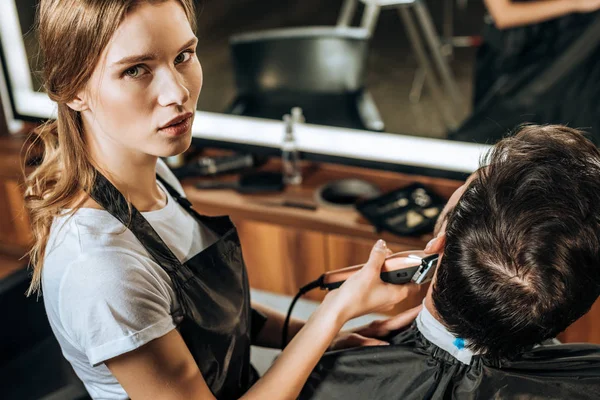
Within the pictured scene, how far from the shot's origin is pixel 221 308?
1368 mm

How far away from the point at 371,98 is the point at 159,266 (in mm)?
1717

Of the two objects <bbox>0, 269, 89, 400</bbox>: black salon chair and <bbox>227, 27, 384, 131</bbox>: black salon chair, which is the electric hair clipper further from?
<bbox>227, 27, 384, 131</bbox>: black salon chair

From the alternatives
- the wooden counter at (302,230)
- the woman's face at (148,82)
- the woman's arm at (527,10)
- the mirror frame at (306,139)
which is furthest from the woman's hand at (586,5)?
the woman's face at (148,82)

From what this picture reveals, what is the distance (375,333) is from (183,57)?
797 millimetres

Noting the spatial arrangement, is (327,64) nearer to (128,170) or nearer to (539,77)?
(539,77)

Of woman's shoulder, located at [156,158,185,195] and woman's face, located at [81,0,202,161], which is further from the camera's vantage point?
woman's shoulder, located at [156,158,185,195]

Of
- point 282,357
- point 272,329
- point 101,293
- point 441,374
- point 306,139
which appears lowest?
point 306,139

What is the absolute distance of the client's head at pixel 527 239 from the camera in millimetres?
1098

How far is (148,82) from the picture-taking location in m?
1.16

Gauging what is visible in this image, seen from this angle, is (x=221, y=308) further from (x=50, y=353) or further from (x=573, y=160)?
(x=50, y=353)

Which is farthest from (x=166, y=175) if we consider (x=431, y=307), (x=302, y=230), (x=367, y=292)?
(x=302, y=230)

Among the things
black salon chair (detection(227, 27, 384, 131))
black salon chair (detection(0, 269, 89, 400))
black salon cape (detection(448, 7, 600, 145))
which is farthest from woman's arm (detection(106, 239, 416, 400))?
black salon chair (detection(227, 27, 384, 131))

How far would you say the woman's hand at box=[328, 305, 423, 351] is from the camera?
1.55 m

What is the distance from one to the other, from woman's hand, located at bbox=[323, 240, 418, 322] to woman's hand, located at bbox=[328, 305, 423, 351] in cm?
20
